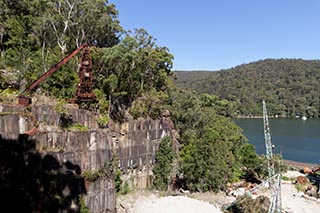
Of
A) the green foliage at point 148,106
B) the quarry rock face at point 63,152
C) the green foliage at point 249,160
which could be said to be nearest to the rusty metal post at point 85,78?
the quarry rock face at point 63,152

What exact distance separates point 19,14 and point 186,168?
884 inches

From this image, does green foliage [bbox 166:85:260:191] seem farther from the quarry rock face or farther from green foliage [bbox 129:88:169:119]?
the quarry rock face

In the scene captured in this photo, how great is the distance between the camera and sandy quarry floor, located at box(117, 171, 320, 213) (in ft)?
63.8

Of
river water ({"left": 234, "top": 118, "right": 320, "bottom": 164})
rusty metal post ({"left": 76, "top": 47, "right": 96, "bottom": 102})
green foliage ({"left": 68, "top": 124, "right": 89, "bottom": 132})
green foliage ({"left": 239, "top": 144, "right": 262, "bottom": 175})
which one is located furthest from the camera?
river water ({"left": 234, "top": 118, "right": 320, "bottom": 164})

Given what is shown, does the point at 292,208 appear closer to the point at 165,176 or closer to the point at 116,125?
the point at 165,176

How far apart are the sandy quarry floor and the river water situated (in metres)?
17.6

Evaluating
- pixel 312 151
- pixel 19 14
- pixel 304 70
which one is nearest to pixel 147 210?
→ pixel 19 14

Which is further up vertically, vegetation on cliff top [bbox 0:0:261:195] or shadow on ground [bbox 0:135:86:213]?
vegetation on cliff top [bbox 0:0:261:195]

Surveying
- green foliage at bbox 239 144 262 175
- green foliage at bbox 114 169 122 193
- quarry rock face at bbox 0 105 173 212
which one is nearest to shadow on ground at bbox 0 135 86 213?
quarry rock face at bbox 0 105 173 212

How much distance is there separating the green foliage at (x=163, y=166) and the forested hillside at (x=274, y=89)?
6717 centimetres

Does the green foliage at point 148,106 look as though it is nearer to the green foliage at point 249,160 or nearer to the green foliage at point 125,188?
the green foliage at point 125,188

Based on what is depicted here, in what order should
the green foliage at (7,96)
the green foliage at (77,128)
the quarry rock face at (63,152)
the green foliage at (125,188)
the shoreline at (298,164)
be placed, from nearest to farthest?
the quarry rock face at (63,152) → the green foliage at (7,96) → the green foliage at (77,128) → the green foliage at (125,188) → the shoreline at (298,164)

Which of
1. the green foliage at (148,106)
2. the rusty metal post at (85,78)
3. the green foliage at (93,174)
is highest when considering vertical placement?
the rusty metal post at (85,78)

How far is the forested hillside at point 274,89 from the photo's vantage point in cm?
10588
